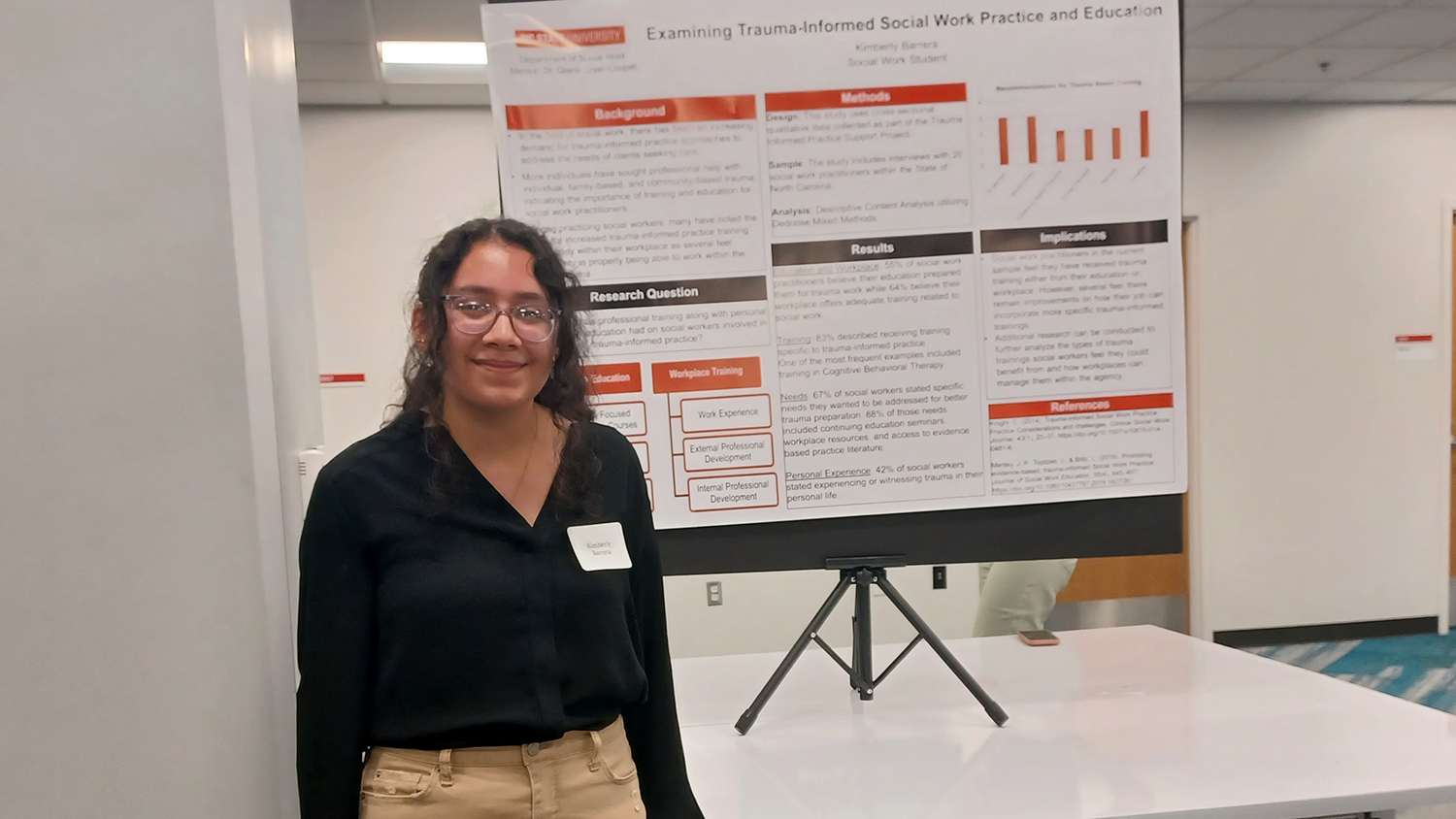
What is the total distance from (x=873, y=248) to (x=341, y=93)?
3552 mm

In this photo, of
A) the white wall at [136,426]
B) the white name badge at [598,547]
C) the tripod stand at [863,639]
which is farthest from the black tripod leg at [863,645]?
the white wall at [136,426]

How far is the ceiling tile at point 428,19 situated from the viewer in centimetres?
338

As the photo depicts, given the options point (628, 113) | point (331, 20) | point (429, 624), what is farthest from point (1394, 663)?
point (331, 20)

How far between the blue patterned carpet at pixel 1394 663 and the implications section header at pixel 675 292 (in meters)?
4.19


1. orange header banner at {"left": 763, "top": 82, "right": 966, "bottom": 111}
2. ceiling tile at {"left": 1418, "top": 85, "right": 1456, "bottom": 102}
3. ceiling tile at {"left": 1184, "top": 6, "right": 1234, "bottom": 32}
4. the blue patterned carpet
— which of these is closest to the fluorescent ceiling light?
orange header banner at {"left": 763, "top": 82, "right": 966, "bottom": 111}

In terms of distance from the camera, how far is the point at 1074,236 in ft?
5.41

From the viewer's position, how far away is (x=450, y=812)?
1.01m

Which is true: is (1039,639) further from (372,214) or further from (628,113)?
(372,214)

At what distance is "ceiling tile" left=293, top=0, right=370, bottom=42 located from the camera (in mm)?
3307

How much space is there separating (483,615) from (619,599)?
6.7 inches

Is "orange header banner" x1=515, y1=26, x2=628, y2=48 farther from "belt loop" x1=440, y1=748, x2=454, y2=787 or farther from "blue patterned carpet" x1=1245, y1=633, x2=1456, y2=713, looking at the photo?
"blue patterned carpet" x1=1245, y1=633, x2=1456, y2=713

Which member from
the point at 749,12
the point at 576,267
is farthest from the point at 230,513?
the point at 749,12

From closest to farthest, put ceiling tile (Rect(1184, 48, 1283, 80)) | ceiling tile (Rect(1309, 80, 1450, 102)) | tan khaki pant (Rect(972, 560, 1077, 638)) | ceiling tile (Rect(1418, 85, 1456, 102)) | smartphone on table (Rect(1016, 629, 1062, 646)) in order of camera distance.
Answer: smartphone on table (Rect(1016, 629, 1062, 646)), tan khaki pant (Rect(972, 560, 1077, 638)), ceiling tile (Rect(1184, 48, 1283, 80)), ceiling tile (Rect(1309, 80, 1450, 102)), ceiling tile (Rect(1418, 85, 1456, 102))

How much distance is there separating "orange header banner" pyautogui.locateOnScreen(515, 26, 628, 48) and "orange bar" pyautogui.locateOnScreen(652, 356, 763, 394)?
0.59m
